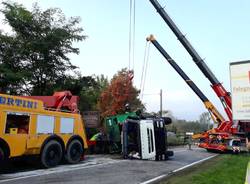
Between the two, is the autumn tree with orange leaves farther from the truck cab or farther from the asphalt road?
the asphalt road

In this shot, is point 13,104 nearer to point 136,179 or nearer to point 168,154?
point 136,179

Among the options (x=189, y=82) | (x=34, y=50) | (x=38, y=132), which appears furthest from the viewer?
(x=189, y=82)

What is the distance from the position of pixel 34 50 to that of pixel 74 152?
1054 centimetres

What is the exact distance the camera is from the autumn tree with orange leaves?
35.9 meters

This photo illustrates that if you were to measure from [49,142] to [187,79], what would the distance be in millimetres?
16087

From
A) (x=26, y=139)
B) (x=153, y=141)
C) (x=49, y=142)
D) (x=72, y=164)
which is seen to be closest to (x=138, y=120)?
(x=153, y=141)

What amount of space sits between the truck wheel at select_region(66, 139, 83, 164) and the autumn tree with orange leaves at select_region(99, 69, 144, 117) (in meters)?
20.3

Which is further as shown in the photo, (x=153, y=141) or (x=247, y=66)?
(x=153, y=141)

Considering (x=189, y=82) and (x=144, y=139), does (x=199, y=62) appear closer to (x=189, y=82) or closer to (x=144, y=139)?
(x=189, y=82)

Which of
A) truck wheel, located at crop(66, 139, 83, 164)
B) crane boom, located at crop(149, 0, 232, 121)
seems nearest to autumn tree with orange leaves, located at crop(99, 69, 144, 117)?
crane boom, located at crop(149, 0, 232, 121)

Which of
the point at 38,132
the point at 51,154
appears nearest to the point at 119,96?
the point at 51,154

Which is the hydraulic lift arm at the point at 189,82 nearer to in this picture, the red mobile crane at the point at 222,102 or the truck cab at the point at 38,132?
the red mobile crane at the point at 222,102

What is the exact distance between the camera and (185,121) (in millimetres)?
84938

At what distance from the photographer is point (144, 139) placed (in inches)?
645
